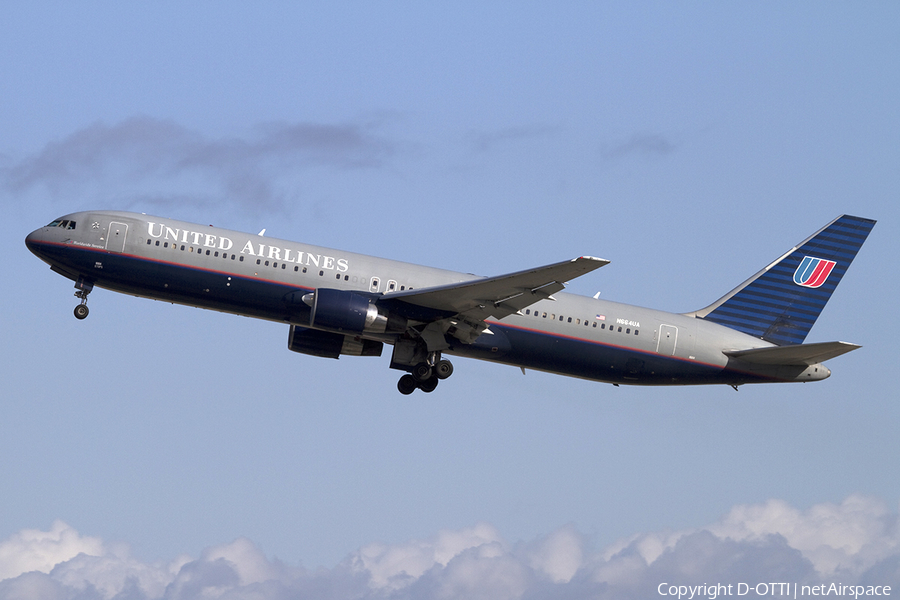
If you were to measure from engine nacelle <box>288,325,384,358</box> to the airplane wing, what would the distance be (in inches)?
201

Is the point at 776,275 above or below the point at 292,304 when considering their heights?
above

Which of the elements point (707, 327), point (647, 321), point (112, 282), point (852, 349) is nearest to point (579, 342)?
point (647, 321)

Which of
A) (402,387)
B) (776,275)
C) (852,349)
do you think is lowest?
(402,387)

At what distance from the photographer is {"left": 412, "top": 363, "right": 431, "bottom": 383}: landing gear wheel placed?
45.8m

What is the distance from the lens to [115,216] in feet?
145

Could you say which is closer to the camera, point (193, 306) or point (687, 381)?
point (193, 306)

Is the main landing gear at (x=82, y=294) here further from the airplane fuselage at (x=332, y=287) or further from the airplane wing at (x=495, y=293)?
the airplane wing at (x=495, y=293)

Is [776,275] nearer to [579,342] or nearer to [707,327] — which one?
[707,327]

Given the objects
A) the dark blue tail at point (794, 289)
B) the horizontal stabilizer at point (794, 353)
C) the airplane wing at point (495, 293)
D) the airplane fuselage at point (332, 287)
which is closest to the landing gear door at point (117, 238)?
the airplane fuselage at point (332, 287)

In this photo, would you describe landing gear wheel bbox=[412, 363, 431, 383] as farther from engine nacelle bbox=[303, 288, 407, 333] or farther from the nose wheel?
the nose wheel

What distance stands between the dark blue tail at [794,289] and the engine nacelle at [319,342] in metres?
15.6

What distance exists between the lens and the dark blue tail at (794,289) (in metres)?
50.1

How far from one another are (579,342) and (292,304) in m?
11.8

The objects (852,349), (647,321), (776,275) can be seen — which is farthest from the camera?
(776,275)
